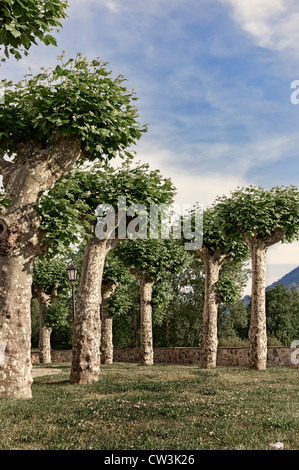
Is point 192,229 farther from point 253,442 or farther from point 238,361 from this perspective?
point 253,442

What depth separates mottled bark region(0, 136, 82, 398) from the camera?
1091cm

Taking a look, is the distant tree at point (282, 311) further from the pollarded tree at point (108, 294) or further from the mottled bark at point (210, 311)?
the mottled bark at point (210, 311)

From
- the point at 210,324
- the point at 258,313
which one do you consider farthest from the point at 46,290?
the point at 258,313

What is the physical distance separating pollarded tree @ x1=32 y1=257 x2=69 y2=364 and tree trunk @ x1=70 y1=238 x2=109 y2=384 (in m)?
17.0

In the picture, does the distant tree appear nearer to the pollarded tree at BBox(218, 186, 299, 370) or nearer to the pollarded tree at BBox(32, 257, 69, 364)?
the pollarded tree at BBox(32, 257, 69, 364)

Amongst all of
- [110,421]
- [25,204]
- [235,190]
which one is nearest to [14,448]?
[110,421]

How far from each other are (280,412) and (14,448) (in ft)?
17.6

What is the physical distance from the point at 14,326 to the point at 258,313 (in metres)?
13.2

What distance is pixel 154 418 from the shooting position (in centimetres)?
832

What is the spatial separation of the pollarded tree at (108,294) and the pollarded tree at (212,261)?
646cm

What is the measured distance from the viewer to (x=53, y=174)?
12.0m

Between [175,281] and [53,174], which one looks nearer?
[53,174]

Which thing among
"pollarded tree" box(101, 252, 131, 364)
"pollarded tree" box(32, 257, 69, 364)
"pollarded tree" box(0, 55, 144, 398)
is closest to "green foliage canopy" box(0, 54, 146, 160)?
"pollarded tree" box(0, 55, 144, 398)

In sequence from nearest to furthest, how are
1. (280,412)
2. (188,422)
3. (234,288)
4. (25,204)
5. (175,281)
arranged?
(188,422), (280,412), (25,204), (234,288), (175,281)
